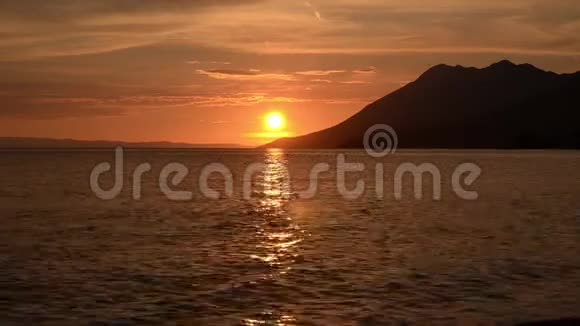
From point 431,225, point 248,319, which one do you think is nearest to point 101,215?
point 431,225

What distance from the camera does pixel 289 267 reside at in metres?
28.7

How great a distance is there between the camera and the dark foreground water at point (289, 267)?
68.3ft

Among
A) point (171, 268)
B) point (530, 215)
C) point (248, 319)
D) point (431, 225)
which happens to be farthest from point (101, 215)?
point (248, 319)

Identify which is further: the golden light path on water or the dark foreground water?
the dark foreground water

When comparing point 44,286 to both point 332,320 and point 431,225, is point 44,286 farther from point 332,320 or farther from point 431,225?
point 431,225

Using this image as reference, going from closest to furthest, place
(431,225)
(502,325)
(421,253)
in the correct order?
(502,325) → (421,253) → (431,225)

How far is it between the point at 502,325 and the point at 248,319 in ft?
21.9

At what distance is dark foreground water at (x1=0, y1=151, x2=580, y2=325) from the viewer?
820 inches

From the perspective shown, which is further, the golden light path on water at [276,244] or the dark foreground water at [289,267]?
the dark foreground water at [289,267]

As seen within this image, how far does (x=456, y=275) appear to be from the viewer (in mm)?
26641

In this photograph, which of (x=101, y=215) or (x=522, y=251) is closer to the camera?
(x=522, y=251)

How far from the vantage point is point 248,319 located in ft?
65.4

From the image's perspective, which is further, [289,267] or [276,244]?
[276,244]

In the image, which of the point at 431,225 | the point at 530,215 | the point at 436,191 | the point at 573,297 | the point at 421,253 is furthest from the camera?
the point at 436,191
